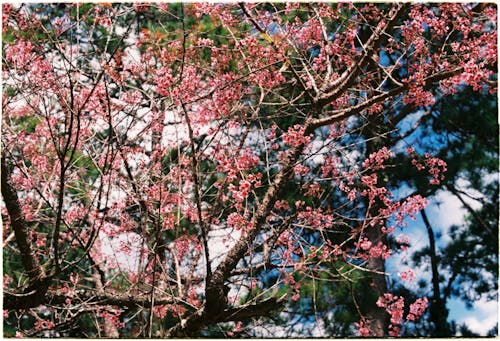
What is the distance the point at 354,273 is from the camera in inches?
111

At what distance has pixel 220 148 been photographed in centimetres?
235

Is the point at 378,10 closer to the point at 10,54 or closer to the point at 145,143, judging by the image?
the point at 145,143

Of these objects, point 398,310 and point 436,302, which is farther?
point 436,302

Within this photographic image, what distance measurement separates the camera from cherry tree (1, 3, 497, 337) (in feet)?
5.97

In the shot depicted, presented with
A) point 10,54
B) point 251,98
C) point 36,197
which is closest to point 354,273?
point 251,98

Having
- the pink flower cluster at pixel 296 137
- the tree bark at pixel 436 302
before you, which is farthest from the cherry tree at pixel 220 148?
the tree bark at pixel 436 302

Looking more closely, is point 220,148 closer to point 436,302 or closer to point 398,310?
point 398,310

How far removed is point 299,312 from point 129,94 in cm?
142

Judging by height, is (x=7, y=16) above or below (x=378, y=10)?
below

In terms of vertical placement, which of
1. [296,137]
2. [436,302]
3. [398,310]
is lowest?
[398,310]

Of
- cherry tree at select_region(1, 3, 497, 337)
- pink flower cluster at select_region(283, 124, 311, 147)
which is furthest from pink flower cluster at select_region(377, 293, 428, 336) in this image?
pink flower cluster at select_region(283, 124, 311, 147)

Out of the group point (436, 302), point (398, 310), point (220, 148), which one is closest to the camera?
point (220, 148)

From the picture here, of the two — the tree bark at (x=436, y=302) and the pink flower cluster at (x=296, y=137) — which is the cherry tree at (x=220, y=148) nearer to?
the pink flower cluster at (x=296, y=137)

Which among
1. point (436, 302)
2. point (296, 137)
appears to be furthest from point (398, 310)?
point (296, 137)
